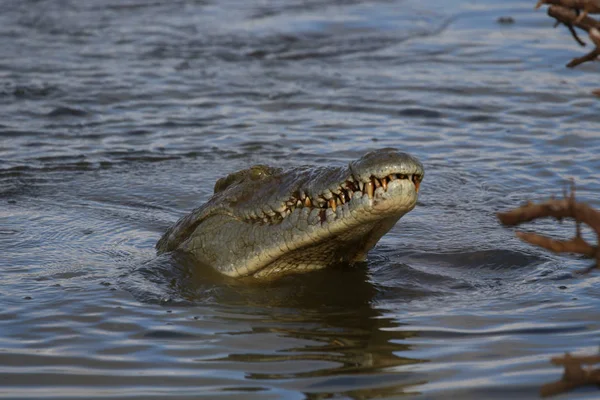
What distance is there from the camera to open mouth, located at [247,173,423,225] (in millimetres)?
4809

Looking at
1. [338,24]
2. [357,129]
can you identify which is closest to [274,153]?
[357,129]

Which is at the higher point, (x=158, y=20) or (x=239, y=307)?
(x=158, y=20)

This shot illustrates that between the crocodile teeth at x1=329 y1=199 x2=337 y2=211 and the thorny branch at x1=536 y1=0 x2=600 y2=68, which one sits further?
the crocodile teeth at x1=329 y1=199 x2=337 y2=211

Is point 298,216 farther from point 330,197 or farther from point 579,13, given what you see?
point 579,13

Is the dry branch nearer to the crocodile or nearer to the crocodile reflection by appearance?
the crocodile reflection

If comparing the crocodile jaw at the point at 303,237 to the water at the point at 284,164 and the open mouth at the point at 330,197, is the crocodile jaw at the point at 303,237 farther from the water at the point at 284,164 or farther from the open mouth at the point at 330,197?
the water at the point at 284,164

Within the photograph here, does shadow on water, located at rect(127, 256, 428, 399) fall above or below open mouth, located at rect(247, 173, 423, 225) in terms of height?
below

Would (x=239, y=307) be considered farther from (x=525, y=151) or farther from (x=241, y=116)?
(x=241, y=116)

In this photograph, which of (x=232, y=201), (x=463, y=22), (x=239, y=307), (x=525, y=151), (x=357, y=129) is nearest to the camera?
(x=239, y=307)

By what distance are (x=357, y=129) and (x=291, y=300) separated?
476cm

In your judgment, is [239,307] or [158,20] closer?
[239,307]

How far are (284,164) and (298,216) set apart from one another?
3.65 m

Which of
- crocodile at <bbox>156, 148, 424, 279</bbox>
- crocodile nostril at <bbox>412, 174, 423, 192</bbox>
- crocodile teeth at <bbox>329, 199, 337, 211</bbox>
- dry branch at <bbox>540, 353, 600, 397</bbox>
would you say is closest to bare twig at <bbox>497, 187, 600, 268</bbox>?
dry branch at <bbox>540, 353, 600, 397</bbox>

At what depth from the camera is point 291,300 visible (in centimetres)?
544
